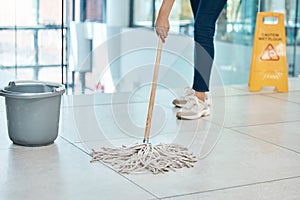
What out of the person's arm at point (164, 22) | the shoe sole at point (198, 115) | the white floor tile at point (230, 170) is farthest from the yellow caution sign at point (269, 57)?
the person's arm at point (164, 22)

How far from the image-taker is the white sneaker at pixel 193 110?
2.67 metres

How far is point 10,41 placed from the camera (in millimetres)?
4770

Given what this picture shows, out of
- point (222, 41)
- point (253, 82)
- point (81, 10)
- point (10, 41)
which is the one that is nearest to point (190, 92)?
point (253, 82)

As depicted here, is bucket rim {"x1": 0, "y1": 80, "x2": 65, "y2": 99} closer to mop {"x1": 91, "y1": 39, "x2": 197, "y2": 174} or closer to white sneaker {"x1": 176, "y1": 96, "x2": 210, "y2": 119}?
mop {"x1": 91, "y1": 39, "x2": 197, "y2": 174}

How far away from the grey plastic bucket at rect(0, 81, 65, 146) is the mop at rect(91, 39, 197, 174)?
0.20 meters

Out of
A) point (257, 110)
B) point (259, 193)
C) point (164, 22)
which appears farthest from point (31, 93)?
point (257, 110)

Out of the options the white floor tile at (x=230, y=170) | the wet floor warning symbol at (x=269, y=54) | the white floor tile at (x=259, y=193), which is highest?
the wet floor warning symbol at (x=269, y=54)

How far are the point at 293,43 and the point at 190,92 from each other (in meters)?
3.63

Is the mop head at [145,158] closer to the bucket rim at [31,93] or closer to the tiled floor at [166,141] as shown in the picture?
the tiled floor at [166,141]

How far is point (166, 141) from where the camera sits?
7.50 ft

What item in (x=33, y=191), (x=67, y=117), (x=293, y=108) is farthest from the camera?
(x=293, y=108)

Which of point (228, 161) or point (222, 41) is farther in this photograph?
point (222, 41)

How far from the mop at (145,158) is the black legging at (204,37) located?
23.0 inches

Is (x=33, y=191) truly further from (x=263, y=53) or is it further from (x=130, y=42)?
(x=130, y=42)
